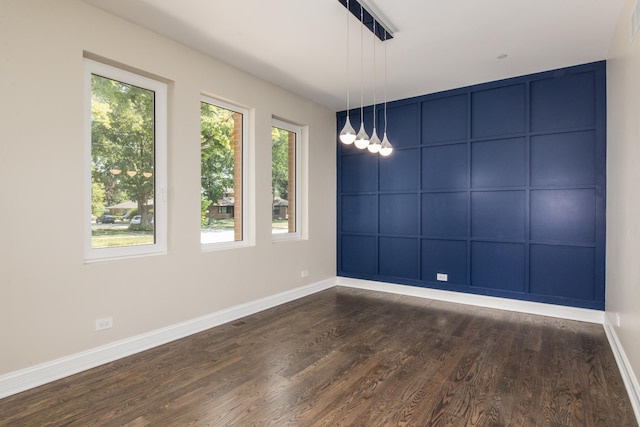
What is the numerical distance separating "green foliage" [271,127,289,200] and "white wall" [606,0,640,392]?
11.9 feet

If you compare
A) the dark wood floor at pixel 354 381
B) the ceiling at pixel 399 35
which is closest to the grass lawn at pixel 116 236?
the dark wood floor at pixel 354 381

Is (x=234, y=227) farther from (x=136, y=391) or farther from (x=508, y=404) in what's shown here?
(x=508, y=404)

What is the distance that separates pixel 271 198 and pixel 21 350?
283cm

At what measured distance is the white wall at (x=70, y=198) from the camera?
2.38m

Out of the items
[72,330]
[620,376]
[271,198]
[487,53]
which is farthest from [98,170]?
[620,376]

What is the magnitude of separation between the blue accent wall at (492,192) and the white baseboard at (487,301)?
0.25 ft

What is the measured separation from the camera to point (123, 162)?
3113 millimetres

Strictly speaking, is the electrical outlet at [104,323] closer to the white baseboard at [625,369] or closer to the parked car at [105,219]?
the parked car at [105,219]

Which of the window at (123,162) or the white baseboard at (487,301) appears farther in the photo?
the white baseboard at (487,301)

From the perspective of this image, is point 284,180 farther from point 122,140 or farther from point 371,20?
point 371,20

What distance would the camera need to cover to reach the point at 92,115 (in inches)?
114

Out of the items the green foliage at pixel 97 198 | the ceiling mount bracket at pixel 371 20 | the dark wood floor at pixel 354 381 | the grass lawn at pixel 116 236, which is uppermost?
the ceiling mount bracket at pixel 371 20

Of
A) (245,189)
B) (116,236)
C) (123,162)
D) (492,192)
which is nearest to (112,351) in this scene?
(116,236)

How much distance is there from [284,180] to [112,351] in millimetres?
2936
